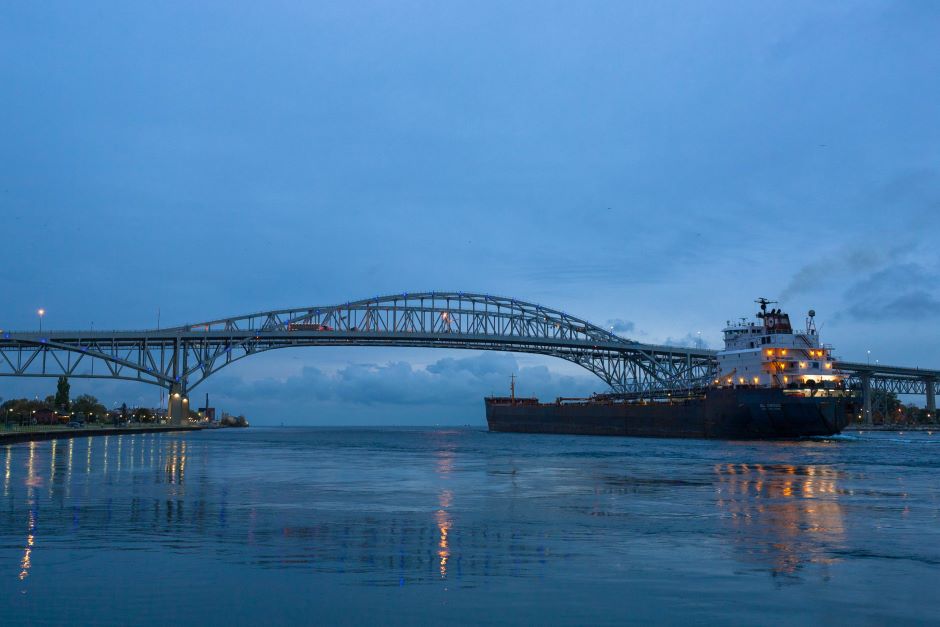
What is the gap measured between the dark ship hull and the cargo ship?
7 centimetres

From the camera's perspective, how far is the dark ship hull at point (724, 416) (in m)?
61.2

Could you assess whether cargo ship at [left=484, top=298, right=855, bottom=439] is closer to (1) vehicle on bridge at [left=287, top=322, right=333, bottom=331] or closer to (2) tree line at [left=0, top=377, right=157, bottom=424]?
(1) vehicle on bridge at [left=287, top=322, right=333, bottom=331]

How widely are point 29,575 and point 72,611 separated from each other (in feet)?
6.81

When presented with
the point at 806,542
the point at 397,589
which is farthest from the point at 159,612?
the point at 806,542

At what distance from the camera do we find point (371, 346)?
11706 cm

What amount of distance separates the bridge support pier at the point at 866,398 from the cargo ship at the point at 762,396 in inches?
2671

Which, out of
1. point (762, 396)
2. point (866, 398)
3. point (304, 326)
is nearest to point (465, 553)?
point (762, 396)

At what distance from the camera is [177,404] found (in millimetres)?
101812

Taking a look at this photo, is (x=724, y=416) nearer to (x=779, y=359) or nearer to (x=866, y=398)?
(x=779, y=359)

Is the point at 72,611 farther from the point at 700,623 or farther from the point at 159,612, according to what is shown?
the point at 700,623

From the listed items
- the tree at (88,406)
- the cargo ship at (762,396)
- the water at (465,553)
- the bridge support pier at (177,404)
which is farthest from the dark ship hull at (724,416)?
the tree at (88,406)

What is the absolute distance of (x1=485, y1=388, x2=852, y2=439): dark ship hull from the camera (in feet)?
201

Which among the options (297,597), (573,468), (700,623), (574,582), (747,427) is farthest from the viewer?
(747,427)

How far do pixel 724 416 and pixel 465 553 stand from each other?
187ft
